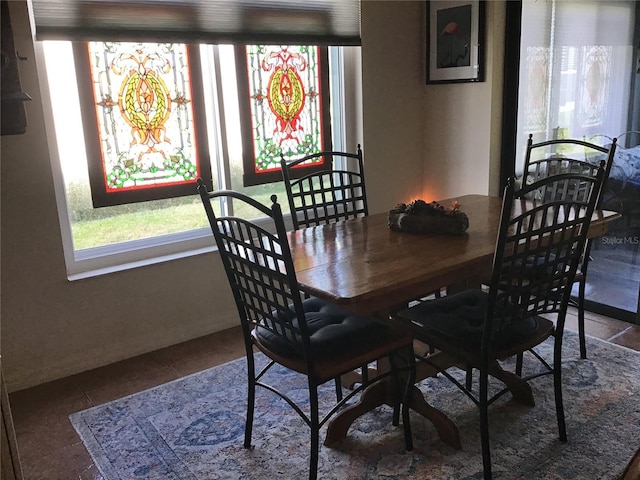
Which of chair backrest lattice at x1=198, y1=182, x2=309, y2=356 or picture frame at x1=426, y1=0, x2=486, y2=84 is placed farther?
picture frame at x1=426, y1=0, x2=486, y2=84

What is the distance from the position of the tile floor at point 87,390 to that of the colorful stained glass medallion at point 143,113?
937 mm

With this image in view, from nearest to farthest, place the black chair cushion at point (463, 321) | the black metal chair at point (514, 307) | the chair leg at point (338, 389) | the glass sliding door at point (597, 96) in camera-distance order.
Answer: the black metal chair at point (514, 307)
the black chair cushion at point (463, 321)
the chair leg at point (338, 389)
the glass sliding door at point (597, 96)

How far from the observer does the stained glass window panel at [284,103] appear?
11.0 ft

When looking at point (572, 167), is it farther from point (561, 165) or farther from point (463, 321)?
point (463, 321)

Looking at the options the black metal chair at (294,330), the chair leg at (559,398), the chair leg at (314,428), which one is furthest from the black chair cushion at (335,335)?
the chair leg at (559,398)

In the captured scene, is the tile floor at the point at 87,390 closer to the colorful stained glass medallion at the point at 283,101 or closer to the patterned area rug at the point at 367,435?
the patterned area rug at the point at 367,435

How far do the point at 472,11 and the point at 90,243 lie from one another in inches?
105

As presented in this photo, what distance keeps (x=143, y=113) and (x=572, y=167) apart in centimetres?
242

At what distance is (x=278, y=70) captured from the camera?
341 cm

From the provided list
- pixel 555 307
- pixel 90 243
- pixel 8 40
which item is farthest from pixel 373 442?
pixel 8 40

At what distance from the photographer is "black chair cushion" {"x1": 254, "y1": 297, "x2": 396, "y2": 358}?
192 cm

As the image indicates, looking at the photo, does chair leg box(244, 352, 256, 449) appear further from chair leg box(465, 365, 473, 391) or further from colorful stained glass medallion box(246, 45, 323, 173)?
colorful stained glass medallion box(246, 45, 323, 173)

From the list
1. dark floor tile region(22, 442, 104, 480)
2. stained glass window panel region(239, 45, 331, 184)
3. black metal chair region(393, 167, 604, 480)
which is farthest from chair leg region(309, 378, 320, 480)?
stained glass window panel region(239, 45, 331, 184)

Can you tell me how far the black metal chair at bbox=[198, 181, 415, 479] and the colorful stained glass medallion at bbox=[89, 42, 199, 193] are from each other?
1.21 metres
